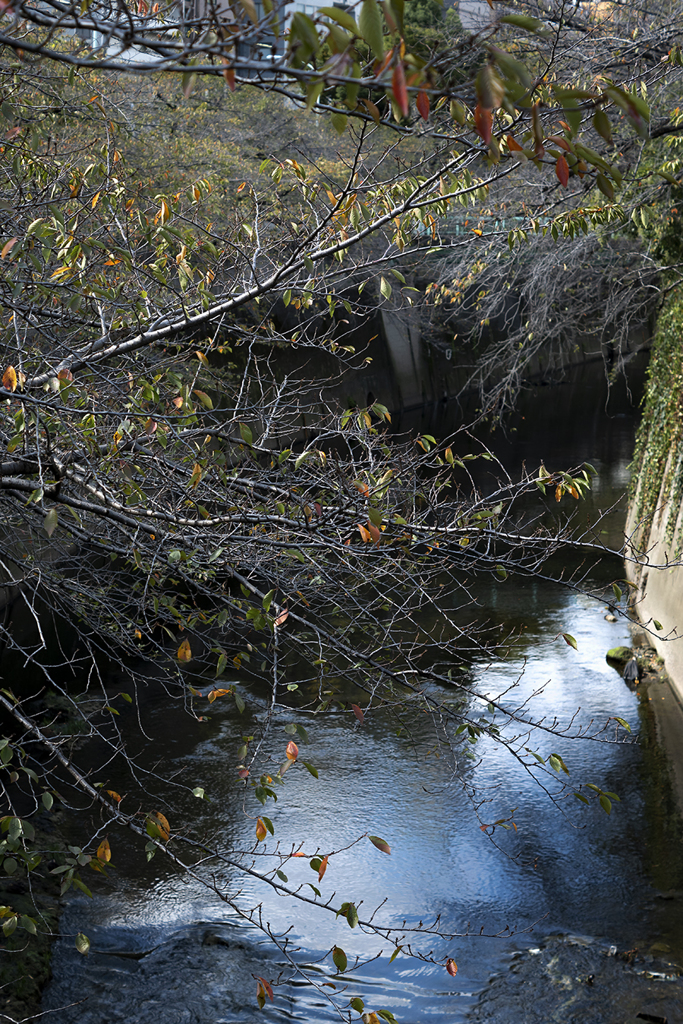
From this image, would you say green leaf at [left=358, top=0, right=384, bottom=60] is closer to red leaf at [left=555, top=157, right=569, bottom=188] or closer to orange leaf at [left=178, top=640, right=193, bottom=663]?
red leaf at [left=555, top=157, right=569, bottom=188]

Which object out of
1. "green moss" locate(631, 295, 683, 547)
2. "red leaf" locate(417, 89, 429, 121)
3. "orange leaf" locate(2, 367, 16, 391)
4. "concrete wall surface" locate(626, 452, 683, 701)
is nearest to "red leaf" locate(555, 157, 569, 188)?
"red leaf" locate(417, 89, 429, 121)

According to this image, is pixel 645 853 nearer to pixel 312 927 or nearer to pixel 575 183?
pixel 312 927

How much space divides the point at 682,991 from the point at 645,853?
1.53 meters

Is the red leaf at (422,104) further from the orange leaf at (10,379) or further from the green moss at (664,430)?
the green moss at (664,430)

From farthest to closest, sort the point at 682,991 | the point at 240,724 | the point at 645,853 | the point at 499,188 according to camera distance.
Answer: the point at 499,188 → the point at 240,724 → the point at 645,853 → the point at 682,991

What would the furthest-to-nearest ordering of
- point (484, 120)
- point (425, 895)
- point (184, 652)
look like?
1. point (425, 895)
2. point (184, 652)
3. point (484, 120)

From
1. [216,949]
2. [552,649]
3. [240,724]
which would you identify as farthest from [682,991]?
[552,649]

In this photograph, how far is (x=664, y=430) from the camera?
997 cm

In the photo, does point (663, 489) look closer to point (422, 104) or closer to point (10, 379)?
point (10, 379)

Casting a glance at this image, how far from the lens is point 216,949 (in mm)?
5238

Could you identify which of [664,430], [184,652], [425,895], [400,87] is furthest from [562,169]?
[664,430]

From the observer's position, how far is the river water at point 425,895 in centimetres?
475

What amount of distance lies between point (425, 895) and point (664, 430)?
6.41 meters

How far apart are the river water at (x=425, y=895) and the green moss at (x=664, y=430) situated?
2.29 metres
